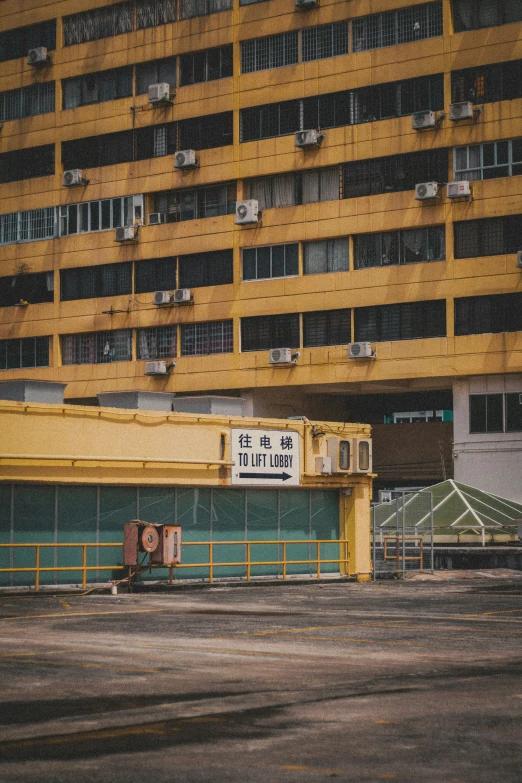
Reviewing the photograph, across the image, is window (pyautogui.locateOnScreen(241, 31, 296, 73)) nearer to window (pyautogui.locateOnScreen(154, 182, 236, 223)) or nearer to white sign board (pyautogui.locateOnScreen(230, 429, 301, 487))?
window (pyautogui.locateOnScreen(154, 182, 236, 223))

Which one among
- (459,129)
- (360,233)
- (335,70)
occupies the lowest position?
(360,233)

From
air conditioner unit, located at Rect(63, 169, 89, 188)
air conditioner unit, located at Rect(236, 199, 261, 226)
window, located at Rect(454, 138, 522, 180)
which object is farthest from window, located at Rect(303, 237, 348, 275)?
air conditioner unit, located at Rect(63, 169, 89, 188)

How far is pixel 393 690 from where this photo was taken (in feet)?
39.3

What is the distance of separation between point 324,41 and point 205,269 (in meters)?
11.4

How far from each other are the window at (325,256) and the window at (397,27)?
27.7ft

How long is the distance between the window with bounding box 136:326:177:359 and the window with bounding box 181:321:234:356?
625mm

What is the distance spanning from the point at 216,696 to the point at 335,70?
46178 mm

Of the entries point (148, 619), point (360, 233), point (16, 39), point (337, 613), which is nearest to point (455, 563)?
point (360, 233)

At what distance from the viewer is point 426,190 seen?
Result: 170ft

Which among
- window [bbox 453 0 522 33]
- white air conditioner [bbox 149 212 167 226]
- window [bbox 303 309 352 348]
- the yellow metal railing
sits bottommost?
the yellow metal railing

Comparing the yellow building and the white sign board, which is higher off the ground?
the yellow building

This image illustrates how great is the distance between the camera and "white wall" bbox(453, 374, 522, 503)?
2032 inches

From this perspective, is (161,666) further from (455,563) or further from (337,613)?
(455,563)

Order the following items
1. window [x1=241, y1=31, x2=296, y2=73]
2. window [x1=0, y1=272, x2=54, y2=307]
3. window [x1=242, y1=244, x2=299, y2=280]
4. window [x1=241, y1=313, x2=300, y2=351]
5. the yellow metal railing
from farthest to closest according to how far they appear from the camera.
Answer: window [x1=0, y1=272, x2=54, y2=307] → window [x1=241, y1=31, x2=296, y2=73] → window [x1=242, y1=244, x2=299, y2=280] → window [x1=241, y1=313, x2=300, y2=351] → the yellow metal railing
